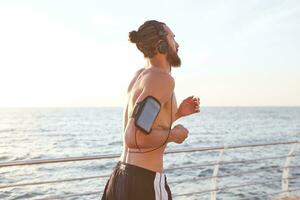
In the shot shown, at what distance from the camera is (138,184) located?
1.93 m

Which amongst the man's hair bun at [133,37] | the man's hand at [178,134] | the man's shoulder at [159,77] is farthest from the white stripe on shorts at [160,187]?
the man's hair bun at [133,37]

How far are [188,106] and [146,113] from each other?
1.13ft

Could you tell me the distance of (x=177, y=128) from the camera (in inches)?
72.7

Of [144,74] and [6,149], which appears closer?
[144,74]

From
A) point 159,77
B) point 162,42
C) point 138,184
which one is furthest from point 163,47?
point 138,184

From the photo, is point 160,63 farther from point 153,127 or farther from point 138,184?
point 138,184

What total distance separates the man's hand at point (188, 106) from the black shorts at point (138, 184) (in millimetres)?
273

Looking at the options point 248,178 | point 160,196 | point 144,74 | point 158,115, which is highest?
point 144,74

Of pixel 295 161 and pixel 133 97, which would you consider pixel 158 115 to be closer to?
pixel 133 97

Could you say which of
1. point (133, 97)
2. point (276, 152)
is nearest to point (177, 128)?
point (133, 97)

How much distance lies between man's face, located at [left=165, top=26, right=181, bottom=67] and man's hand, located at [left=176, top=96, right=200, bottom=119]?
195 millimetres

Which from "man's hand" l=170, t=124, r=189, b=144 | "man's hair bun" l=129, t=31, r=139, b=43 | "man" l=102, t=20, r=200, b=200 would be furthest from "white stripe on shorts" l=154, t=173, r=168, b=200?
"man's hair bun" l=129, t=31, r=139, b=43

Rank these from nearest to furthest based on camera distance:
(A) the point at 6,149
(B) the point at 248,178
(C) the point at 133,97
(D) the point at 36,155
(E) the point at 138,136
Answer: (E) the point at 138,136, (C) the point at 133,97, (B) the point at 248,178, (D) the point at 36,155, (A) the point at 6,149

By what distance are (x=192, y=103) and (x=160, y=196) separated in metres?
0.42
